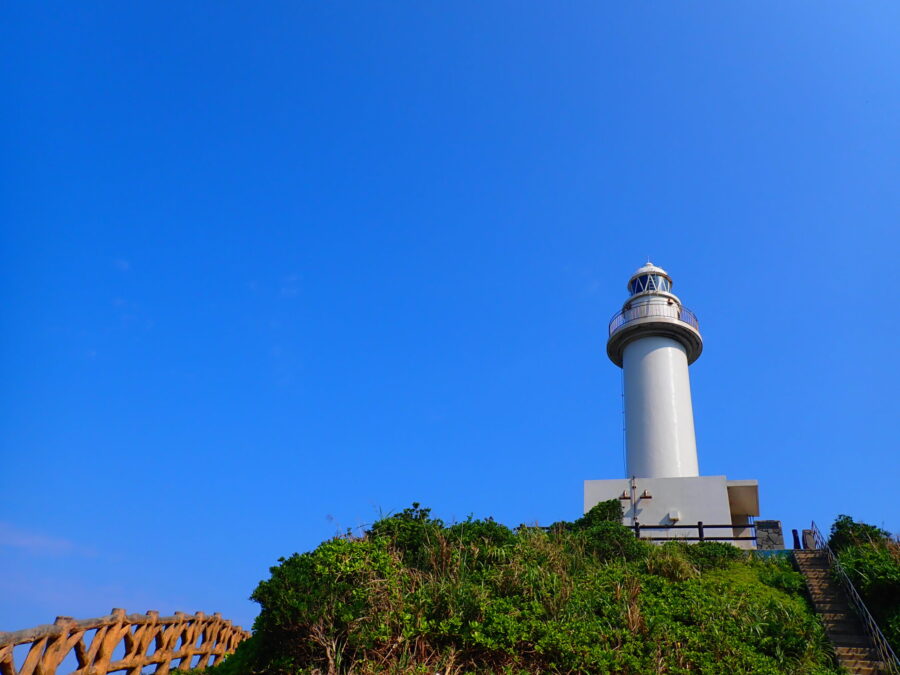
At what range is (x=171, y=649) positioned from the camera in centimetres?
1112

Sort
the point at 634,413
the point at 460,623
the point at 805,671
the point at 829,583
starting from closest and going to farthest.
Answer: the point at 460,623 → the point at 805,671 → the point at 829,583 → the point at 634,413

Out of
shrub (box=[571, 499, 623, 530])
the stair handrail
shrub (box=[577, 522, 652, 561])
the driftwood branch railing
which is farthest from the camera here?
shrub (box=[571, 499, 623, 530])

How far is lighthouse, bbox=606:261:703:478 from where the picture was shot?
2520 cm

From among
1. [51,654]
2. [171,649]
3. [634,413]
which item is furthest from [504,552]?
[634,413]

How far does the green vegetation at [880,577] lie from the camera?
1205cm

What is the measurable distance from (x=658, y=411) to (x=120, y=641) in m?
21.0

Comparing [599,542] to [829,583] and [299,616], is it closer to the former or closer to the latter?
[829,583]

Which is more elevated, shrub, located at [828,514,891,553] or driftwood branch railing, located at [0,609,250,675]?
shrub, located at [828,514,891,553]

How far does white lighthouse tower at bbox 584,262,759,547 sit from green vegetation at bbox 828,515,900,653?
455 cm

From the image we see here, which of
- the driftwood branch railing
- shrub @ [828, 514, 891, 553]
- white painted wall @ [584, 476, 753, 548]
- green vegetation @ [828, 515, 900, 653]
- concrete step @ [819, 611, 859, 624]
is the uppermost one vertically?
white painted wall @ [584, 476, 753, 548]

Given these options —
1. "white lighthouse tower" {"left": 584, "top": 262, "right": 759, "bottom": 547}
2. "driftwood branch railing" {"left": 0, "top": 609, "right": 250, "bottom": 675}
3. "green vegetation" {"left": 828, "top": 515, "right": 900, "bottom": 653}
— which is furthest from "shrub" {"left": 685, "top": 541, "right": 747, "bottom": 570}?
"driftwood branch railing" {"left": 0, "top": 609, "right": 250, "bottom": 675}

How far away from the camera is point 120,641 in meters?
9.25

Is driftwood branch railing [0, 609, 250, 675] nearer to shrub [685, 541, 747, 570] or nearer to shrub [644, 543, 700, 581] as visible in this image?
shrub [644, 543, 700, 581]

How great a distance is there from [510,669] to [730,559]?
11.1m
